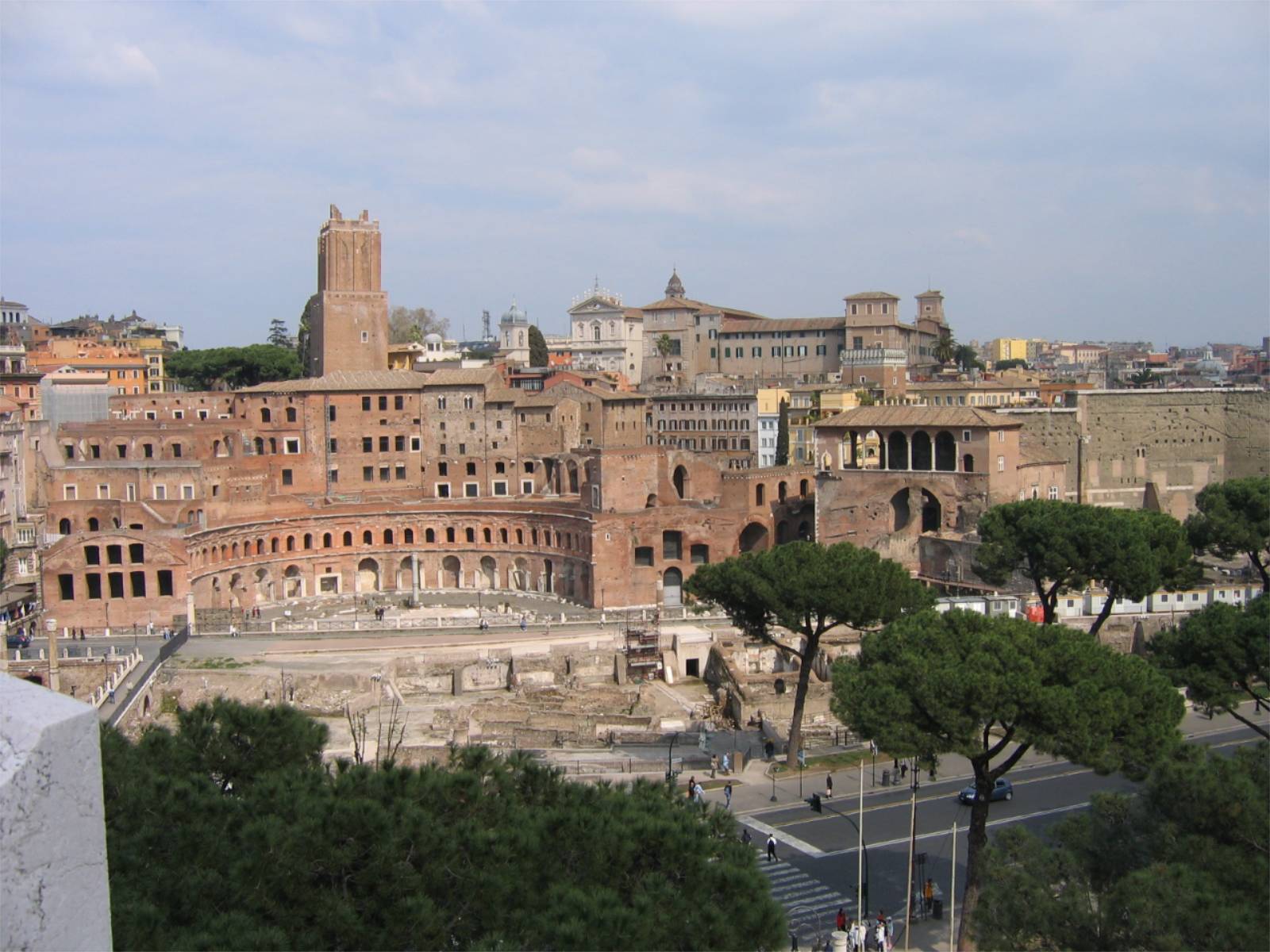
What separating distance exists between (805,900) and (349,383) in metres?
46.3

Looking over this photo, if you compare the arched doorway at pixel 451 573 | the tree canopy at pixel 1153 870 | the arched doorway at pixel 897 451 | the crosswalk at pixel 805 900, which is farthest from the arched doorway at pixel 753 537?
the tree canopy at pixel 1153 870

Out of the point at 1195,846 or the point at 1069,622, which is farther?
the point at 1069,622

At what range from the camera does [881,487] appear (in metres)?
56.3

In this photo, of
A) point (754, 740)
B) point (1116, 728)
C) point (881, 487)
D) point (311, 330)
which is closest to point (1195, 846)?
point (1116, 728)

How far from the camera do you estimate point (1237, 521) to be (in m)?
39.7

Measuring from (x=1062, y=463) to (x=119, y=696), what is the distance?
135 feet

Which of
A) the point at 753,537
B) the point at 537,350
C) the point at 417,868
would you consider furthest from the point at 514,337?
the point at 417,868

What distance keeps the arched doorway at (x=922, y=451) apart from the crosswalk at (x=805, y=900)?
3357cm

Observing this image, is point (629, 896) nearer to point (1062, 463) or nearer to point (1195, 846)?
Answer: point (1195, 846)

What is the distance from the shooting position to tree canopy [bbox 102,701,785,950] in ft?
40.7

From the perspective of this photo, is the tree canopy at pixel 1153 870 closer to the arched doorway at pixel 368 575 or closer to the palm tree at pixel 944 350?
the arched doorway at pixel 368 575

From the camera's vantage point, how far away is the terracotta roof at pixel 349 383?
63531mm

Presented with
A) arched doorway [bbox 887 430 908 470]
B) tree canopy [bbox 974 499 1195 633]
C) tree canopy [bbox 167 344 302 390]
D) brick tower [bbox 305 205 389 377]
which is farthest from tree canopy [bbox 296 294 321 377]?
tree canopy [bbox 974 499 1195 633]

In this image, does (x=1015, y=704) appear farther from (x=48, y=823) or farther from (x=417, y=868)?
(x=48, y=823)
